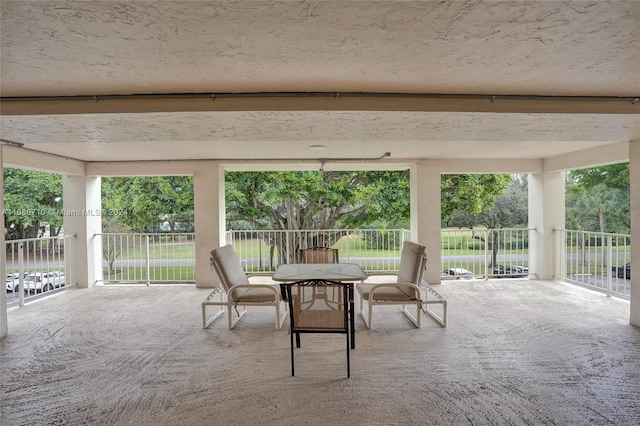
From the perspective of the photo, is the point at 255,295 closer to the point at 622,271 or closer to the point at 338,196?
the point at 338,196

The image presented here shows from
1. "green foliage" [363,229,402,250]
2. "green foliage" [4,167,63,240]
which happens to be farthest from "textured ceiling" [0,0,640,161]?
"green foliage" [4,167,63,240]

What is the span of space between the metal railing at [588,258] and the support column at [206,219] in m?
6.21

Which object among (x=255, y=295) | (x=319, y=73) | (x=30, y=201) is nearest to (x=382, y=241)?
(x=255, y=295)

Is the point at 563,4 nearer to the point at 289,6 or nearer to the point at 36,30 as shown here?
the point at 289,6

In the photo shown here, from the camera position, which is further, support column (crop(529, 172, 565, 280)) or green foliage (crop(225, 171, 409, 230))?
green foliage (crop(225, 171, 409, 230))

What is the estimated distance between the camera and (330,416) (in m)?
2.15

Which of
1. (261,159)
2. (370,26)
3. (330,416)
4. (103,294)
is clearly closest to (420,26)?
(370,26)

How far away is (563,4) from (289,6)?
1204mm

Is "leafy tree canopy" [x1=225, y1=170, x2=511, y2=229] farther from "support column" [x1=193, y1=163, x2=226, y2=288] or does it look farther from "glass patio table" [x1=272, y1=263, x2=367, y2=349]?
"glass patio table" [x1=272, y1=263, x2=367, y2=349]

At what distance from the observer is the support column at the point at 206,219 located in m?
5.96

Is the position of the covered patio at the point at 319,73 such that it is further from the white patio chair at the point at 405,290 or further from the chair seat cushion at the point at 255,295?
the chair seat cushion at the point at 255,295

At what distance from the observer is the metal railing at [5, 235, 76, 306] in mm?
4746

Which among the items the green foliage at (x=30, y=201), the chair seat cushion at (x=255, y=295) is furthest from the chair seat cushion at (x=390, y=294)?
the green foliage at (x=30, y=201)

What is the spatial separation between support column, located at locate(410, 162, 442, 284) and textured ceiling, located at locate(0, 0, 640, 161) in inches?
110
